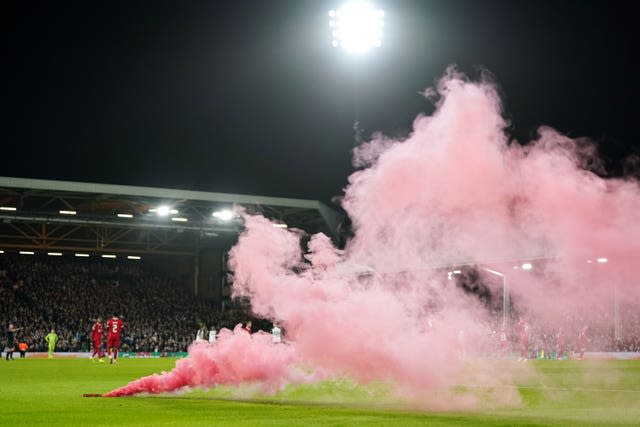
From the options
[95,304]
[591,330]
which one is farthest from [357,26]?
[95,304]

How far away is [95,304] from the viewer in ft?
208

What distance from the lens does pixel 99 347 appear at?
42.4 m

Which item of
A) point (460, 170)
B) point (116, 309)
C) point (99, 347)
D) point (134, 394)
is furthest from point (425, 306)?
point (116, 309)

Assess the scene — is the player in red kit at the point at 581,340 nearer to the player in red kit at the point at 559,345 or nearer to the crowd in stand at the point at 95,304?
the player in red kit at the point at 559,345

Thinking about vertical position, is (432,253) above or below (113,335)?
above

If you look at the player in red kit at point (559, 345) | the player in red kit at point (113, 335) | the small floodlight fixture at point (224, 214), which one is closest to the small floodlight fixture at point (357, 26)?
the player in red kit at point (113, 335)

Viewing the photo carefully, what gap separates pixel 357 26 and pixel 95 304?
147 ft

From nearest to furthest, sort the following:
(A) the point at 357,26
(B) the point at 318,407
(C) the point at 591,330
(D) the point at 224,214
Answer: (B) the point at 318,407 → (A) the point at 357,26 → (C) the point at 591,330 → (D) the point at 224,214

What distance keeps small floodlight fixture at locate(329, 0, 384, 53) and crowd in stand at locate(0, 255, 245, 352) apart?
38585mm

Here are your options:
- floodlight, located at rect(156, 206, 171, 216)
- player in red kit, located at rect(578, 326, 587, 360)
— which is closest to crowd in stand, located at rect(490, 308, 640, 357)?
player in red kit, located at rect(578, 326, 587, 360)

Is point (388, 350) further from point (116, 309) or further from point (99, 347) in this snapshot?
point (116, 309)

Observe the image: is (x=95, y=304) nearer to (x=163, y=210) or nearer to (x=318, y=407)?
(x=163, y=210)

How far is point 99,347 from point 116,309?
21.6 meters

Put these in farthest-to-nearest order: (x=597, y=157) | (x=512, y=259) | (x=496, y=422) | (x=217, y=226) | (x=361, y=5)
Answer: (x=217, y=226), (x=361, y=5), (x=512, y=259), (x=597, y=157), (x=496, y=422)
